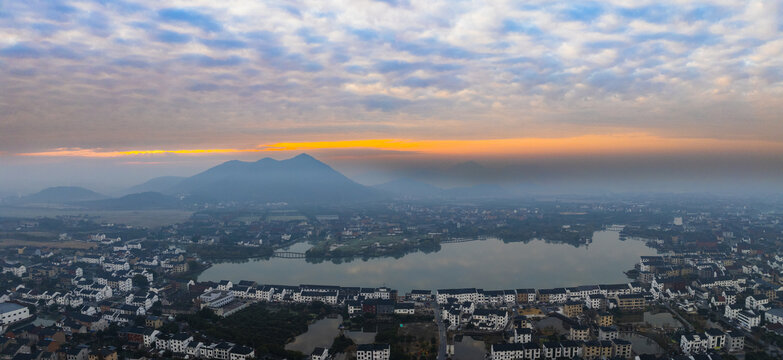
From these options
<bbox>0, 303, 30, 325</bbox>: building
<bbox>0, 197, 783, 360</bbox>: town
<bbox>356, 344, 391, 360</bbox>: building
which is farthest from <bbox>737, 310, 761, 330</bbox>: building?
<bbox>0, 303, 30, 325</bbox>: building

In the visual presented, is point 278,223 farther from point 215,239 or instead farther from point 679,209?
point 679,209

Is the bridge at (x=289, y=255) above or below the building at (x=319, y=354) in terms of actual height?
below

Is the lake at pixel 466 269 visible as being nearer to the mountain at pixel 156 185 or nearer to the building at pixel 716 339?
the building at pixel 716 339

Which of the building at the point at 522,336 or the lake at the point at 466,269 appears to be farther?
the lake at the point at 466,269

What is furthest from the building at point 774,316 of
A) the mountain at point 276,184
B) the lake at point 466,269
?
the mountain at point 276,184

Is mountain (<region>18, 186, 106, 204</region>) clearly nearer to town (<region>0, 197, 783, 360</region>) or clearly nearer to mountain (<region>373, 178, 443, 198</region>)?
town (<region>0, 197, 783, 360</region>)

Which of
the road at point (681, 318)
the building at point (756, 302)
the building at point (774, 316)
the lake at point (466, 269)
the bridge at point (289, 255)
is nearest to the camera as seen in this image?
the building at point (774, 316)

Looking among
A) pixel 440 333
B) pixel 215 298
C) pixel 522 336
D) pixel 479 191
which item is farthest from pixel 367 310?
pixel 479 191
